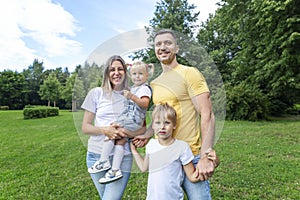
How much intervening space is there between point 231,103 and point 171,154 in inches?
555

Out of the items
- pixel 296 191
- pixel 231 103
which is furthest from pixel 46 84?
pixel 296 191

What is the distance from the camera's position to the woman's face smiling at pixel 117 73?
64.0 inches

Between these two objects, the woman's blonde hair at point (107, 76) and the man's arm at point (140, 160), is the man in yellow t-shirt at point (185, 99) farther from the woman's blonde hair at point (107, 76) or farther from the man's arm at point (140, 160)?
the woman's blonde hair at point (107, 76)

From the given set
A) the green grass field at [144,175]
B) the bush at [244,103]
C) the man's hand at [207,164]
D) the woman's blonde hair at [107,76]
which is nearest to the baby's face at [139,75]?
the woman's blonde hair at [107,76]

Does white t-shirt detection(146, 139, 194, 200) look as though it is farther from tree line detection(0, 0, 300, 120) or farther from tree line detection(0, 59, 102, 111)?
tree line detection(0, 59, 102, 111)

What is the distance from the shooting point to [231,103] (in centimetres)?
1496

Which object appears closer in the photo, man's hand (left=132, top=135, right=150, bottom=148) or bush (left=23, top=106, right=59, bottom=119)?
man's hand (left=132, top=135, right=150, bottom=148)

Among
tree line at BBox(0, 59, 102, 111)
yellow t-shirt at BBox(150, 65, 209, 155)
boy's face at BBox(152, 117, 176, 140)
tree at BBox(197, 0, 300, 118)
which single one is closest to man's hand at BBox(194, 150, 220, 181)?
yellow t-shirt at BBox(150, 65, 209, 155)

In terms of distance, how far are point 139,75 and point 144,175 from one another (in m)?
4.51

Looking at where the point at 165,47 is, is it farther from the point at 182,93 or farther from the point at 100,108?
the point at 100,108

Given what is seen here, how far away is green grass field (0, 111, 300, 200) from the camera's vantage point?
4.80 m

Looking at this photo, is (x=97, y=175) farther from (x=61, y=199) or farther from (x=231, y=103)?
(x=231, y=103)

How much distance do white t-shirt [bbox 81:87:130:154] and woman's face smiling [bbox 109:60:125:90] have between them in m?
0.05

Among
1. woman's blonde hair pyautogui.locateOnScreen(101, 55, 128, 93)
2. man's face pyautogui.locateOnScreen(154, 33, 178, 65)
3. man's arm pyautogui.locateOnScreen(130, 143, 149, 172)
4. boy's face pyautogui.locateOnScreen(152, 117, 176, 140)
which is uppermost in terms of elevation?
man's face pyautogui.locateOnScreen(154, 33, 178, 65)
